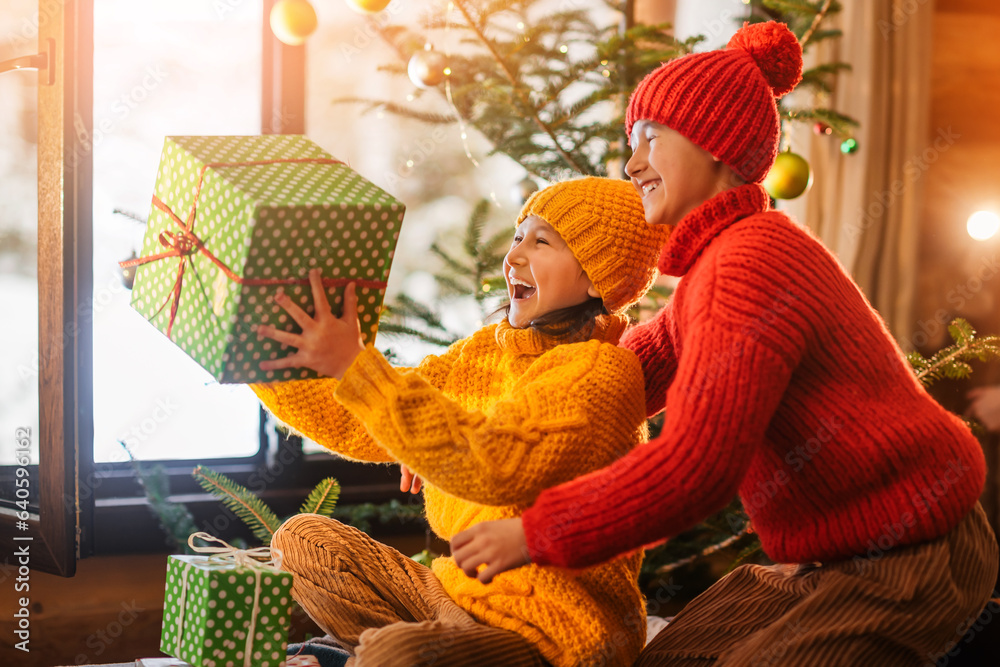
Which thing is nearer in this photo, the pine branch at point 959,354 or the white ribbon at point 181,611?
the white ribbon at point 181,611

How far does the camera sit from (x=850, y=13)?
2.78 meters

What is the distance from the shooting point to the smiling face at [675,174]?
1.33 m

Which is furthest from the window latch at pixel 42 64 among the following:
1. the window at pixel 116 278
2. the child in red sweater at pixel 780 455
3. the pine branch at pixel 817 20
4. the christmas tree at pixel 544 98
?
the pine branch at pixel 817 20

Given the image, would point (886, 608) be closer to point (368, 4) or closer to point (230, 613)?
point (230, 613)

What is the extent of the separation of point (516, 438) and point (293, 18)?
1.36 meters

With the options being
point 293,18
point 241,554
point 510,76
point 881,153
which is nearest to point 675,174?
point 510,76

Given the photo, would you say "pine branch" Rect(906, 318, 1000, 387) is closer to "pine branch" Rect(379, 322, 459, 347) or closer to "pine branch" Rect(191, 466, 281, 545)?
"pine branch" Rect(379, 322, 459, 347)

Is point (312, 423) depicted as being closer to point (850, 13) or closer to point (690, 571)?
point (690, 571)

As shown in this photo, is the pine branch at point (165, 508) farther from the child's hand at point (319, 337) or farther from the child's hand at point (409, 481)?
the child's hand at point (319, 337)

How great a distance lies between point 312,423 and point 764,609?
32.0 inches

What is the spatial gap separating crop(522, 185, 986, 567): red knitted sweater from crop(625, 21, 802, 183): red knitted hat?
3.3 inches

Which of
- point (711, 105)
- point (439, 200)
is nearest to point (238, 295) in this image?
point (711, 105)

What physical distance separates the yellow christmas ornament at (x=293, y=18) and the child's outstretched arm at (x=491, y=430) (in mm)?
1185

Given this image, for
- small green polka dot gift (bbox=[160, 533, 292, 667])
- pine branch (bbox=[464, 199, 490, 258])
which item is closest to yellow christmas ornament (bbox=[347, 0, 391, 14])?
pine branch (bbox=[464, 199, 490, 258])
